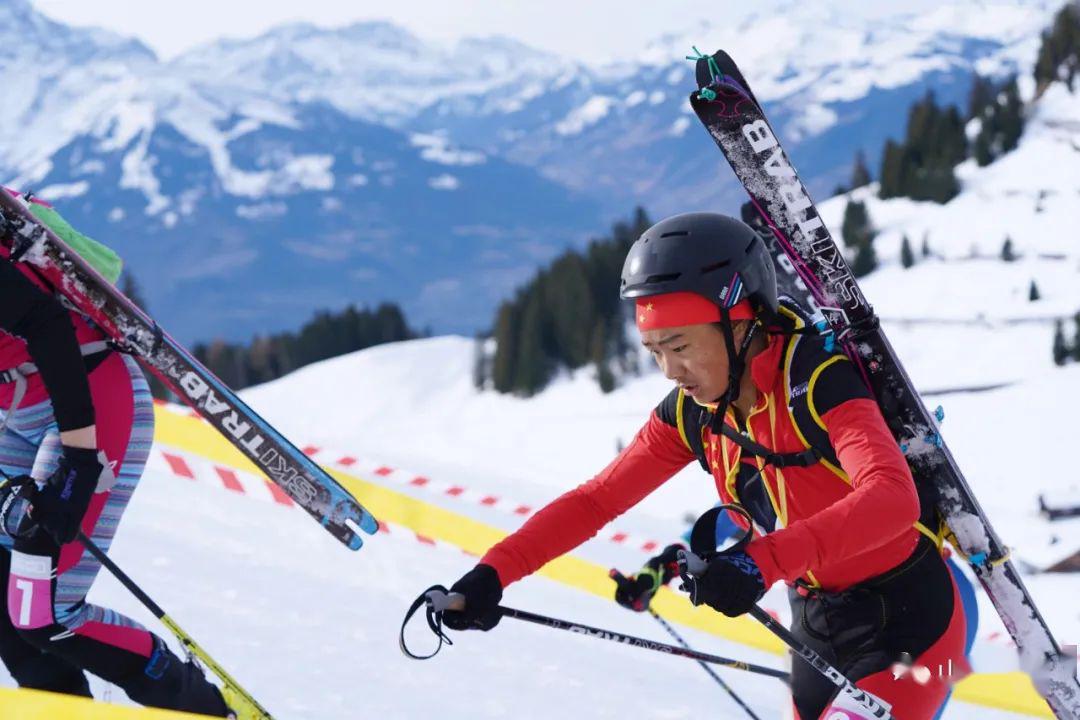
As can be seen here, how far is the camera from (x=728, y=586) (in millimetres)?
3006

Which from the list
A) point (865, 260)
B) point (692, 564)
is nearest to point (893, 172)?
point (865, 260)

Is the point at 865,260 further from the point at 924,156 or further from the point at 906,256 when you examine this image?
the point at 924,156

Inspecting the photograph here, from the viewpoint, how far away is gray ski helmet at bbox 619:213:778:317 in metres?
3.35

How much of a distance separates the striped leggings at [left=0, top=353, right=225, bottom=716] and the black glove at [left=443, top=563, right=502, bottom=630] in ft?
4.53

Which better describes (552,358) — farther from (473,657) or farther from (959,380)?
(473,657)

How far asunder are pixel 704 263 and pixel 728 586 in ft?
3.04

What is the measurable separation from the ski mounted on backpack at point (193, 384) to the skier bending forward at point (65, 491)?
72mm

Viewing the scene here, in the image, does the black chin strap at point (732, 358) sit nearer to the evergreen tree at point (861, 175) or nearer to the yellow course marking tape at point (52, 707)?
the yellow course marking tape at point (52, 707)

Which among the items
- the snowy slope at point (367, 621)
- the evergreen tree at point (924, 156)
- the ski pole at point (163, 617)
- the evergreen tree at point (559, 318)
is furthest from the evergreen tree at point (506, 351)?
the ski pole at point (163, 617)

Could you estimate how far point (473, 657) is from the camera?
267 inches

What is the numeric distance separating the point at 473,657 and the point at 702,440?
3523mm

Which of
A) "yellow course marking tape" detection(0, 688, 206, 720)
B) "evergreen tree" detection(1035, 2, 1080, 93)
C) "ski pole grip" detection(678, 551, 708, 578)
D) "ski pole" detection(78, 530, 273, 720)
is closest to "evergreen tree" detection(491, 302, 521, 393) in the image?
"evergreen tree" detection(1035, 2, 1080, 93)

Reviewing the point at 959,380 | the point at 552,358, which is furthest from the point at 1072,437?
the point at 552,358

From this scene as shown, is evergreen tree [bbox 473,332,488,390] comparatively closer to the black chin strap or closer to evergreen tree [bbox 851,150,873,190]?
evergreen tree [bbox 851,150,873,190]
